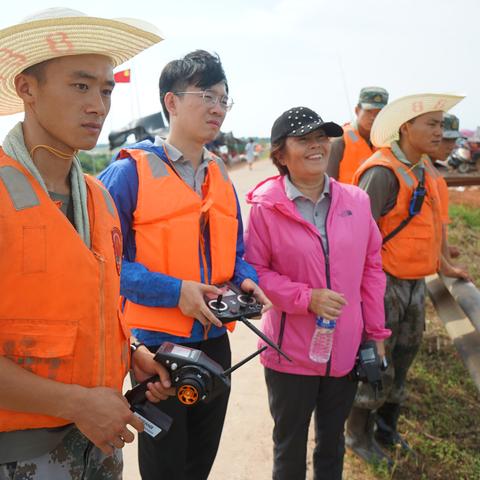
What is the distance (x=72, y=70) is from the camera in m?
1.51

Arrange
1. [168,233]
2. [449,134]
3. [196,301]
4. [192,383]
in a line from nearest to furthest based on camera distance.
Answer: [192,383] < [196,301] < [168,233] < [449,134]

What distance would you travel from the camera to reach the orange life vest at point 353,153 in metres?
4.71

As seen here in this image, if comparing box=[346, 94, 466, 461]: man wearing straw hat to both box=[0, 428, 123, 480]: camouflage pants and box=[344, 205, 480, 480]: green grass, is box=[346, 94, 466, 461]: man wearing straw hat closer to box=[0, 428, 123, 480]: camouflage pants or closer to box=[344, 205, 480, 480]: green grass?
box=[344, 205, 480, 480]: green grass

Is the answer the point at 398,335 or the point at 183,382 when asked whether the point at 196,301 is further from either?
the point at 398,335

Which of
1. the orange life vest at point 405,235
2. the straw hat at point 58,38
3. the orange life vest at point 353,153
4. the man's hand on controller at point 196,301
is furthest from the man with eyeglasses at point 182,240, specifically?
the orange life vest at point 353,153

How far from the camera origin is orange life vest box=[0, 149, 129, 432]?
1.35 metres

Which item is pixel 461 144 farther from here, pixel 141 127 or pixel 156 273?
pixel 156 273

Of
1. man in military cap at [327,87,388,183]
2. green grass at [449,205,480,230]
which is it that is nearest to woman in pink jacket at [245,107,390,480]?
man in military cap at [327,87,388,183]

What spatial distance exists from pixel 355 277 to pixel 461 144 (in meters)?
14.1

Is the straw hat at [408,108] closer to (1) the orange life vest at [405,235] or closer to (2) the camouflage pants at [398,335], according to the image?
(1) the orange life vest at [405,235]

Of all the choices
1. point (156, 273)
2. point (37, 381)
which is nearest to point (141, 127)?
point (156, 273)

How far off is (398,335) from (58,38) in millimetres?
2861

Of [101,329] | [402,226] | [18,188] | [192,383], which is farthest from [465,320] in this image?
[18,188]

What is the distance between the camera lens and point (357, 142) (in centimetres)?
473
